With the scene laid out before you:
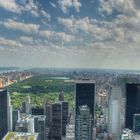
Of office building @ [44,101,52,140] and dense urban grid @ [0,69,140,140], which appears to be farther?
office building @ [44,101,52,140]

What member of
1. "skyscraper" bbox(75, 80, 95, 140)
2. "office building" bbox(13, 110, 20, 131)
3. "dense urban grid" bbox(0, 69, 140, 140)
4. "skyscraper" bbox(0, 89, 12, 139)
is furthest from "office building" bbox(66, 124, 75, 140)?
"skyscraper" bbox(0, 89, 12, 139)

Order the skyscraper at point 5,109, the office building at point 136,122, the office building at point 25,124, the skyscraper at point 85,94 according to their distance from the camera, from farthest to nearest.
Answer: the skyscraper at point 85,94 → the skyscraper at point 5,109 → the office building at point 136,122 → the office building at point 25,124

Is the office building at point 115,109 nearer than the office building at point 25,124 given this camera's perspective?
No

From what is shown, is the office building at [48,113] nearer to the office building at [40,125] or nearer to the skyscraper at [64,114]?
the office building at [40,125]

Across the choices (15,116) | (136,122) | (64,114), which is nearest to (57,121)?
(64,114)

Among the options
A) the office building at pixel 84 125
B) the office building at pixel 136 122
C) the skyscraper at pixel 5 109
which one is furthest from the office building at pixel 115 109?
the skyscraper at pixel 5 109

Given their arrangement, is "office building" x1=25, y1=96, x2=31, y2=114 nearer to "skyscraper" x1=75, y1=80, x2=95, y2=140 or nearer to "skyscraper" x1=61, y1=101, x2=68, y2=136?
"skyscraper" x1=61, y1=101, x2=68, y2=136

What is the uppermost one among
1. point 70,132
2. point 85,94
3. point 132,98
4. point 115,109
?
point 85,94

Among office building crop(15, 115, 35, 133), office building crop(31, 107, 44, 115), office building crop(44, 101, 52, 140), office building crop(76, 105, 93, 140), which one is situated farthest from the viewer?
office building crop(31, 107, 44, 115)

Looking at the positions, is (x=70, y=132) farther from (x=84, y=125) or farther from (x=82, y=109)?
(x=82, y=109)
